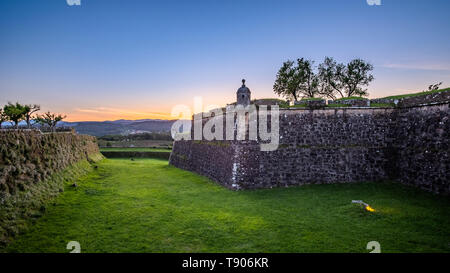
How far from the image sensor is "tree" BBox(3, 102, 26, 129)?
35.4 m

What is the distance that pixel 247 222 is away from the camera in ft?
30.8

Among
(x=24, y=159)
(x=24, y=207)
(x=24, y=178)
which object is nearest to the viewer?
(x=24, y=207)

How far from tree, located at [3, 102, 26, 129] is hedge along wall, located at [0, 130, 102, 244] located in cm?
2779

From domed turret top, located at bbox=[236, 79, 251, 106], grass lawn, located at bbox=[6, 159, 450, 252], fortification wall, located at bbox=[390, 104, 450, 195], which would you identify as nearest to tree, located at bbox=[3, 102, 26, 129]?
grass lawn, located at bbox=[6, 159, 450, 252]

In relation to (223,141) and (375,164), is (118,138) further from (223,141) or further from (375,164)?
(375,164)

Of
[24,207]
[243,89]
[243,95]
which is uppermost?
[243,89]

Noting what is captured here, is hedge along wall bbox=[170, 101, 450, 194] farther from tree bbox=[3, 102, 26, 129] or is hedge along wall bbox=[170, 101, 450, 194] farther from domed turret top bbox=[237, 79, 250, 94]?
tree bbox=[3, 102, 26, 129]

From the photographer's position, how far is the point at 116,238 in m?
8.01

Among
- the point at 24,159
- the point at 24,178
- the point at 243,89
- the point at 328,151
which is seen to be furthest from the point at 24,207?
the point at 328,151

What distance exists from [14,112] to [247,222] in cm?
4080

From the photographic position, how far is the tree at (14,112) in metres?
35.4

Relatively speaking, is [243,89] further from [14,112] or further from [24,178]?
[14,112]
